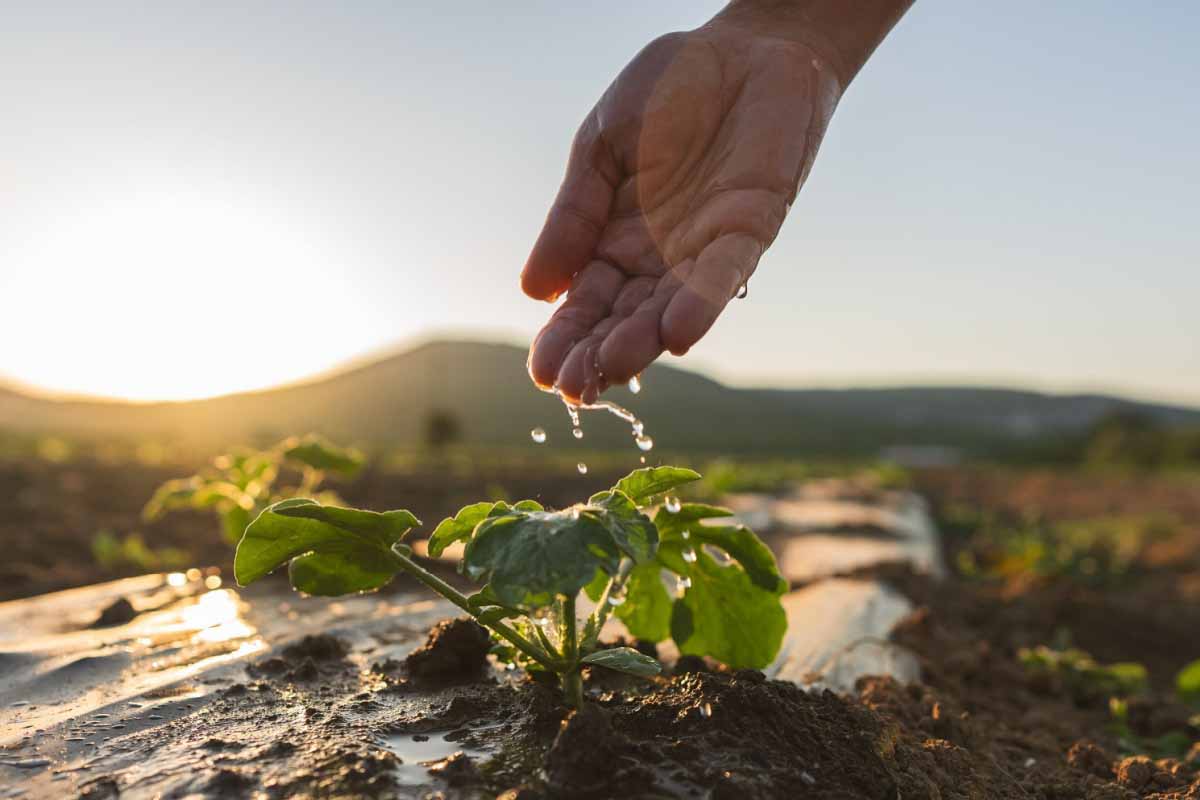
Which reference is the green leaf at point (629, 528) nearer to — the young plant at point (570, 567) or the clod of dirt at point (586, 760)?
the young plant at point (570, 567)

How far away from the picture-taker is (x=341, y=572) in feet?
5.20

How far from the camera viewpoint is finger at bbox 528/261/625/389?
1.80 meters

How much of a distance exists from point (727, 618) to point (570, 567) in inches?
26.2

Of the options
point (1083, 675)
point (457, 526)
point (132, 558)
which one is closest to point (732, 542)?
point (457, 526)

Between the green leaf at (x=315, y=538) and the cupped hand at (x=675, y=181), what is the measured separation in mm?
438

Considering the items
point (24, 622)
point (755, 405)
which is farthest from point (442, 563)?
point (755, 405)

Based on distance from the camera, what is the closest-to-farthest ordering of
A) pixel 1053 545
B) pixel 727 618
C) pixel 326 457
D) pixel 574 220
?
pixel 727 618 < pixel 574 220 < pixel 326 457 < pixel 1053 545

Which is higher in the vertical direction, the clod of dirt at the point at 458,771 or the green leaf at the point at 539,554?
the green leaf at the point at 539,554

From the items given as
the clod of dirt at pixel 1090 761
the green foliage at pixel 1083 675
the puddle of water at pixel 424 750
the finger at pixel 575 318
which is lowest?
the green foliage at pixel 1083 675

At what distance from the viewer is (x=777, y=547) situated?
16.3ft

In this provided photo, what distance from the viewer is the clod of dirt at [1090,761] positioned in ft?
6.06

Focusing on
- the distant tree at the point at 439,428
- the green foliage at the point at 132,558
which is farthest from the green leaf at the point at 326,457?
the distant tree at the point at 439,428

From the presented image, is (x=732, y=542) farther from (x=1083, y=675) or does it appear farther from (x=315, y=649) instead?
(x=1083, y=675)

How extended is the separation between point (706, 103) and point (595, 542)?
1599 mm
